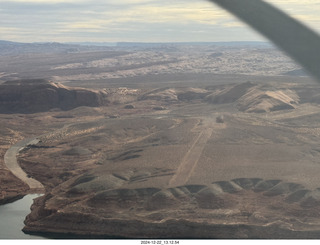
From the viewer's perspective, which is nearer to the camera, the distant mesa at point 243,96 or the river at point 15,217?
the river at point 15,217

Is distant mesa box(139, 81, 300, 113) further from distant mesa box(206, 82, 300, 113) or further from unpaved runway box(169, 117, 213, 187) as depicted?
unpaved runway box(169, 117, 213, 187)

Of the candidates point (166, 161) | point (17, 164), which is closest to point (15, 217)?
point (166, 161)

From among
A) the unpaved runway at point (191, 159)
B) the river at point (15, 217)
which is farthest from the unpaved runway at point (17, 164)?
the unpaved runway at point (191, 159)

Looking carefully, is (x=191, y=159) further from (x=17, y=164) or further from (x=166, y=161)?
(x=17, y=164)

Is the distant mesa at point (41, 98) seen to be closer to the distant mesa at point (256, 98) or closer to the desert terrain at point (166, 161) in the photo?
the desert terrain at point (166, 161)

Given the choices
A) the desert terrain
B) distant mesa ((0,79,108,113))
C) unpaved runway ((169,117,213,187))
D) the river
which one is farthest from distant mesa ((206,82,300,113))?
the river

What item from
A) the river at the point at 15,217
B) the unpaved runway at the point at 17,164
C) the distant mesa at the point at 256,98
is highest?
the distant mesa at the point at 256,98
